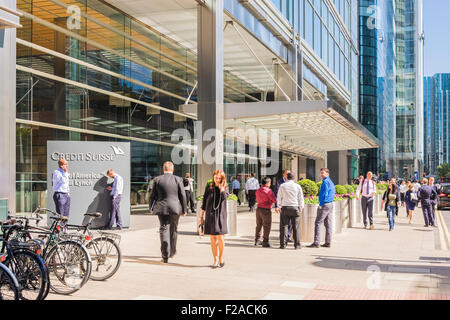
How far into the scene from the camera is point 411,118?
126938 mm

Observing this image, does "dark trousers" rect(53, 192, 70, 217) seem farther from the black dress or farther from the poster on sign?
the black dress

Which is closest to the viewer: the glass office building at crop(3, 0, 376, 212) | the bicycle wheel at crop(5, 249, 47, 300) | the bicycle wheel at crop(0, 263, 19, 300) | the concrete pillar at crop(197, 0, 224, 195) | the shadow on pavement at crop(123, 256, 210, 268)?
the bicycle wheel at crop(0, 263, 19, 300)

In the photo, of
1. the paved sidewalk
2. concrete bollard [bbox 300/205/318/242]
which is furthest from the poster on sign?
concrete bollard [bbox 300/205/318/242]

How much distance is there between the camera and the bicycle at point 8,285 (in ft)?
17.3

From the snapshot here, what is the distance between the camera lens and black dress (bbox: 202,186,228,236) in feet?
29.7

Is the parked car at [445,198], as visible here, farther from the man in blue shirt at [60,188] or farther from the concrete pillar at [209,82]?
the man in blue shirt at [60,188]

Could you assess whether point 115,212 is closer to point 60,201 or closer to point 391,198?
point 60,201

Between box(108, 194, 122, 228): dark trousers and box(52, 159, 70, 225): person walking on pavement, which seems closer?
box(52, 159, 70, 225): person walking on pavement

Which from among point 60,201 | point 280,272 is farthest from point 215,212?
point 60,201

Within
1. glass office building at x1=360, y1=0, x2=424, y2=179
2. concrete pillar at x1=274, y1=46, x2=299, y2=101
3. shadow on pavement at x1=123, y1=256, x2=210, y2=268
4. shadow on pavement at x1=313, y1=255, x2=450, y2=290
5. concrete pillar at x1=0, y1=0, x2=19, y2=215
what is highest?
glass office building at x1=360, y1=0, x2=424, y2=179

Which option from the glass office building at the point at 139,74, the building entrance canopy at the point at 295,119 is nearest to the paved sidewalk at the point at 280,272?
the building entrance canopy at the point at 295,119

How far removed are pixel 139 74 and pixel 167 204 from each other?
1298 centimetres

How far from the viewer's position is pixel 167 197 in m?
9.52

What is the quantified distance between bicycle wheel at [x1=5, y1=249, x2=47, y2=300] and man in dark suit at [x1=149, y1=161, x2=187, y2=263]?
3.61m
